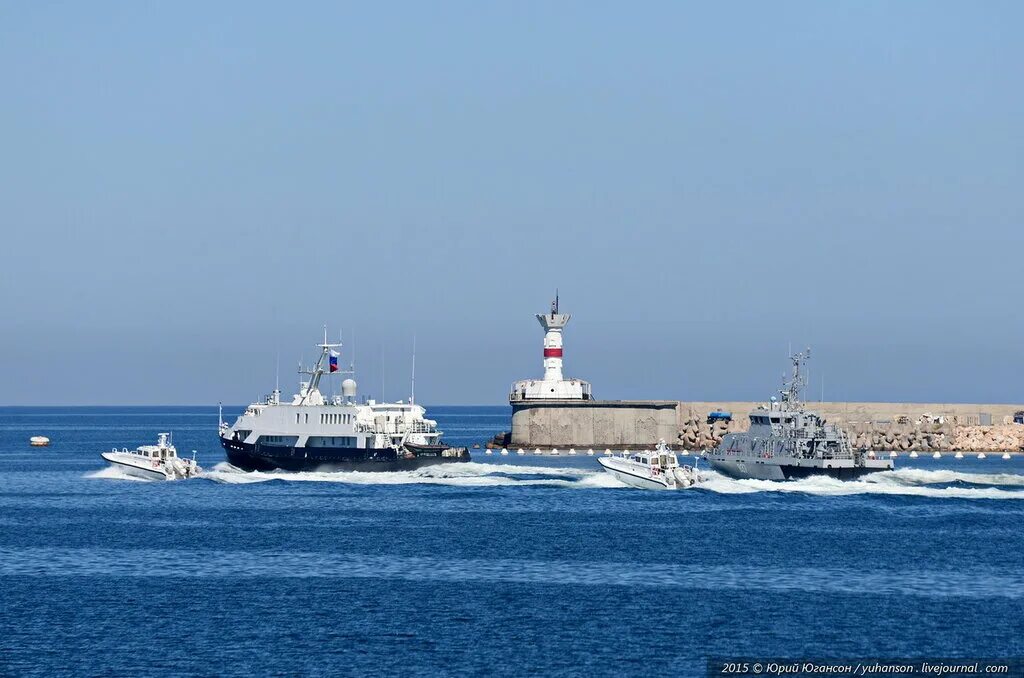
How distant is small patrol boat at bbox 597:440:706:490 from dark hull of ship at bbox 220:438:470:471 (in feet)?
38.2

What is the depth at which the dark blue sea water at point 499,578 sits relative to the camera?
3531 centimetres

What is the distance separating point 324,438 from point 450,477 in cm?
804

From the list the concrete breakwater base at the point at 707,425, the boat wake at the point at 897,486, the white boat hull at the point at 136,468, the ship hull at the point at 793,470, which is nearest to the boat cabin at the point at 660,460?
the boat wake at the point at 897,486

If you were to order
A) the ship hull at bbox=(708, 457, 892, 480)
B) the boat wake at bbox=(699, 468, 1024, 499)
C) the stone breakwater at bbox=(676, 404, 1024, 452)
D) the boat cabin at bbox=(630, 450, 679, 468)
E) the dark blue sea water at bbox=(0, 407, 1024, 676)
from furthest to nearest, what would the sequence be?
the stone breakwater at bbox=(676, 404, 1024, 452)
the boat cabin at bbox=(630, 450, 679, 468)
the ship hull at bbox=(708, 457, 892, 480)
the boat wake at bbox=(699, 468, 1024, 499)
the dark blue sea water at bbox=(0, 407, 1024, 676)

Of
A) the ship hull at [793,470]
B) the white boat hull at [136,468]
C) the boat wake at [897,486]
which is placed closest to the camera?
the boat wake at [897,486]

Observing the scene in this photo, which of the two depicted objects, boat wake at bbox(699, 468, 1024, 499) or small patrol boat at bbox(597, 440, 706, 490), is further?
small patrol boat at bbox(597, 440, 706, 490)

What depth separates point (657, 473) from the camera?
8119 cm

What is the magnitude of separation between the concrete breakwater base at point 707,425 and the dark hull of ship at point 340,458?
28.9m

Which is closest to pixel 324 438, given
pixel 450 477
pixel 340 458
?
pixel 340 458

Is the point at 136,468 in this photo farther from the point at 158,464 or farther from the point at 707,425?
the point at 707,425

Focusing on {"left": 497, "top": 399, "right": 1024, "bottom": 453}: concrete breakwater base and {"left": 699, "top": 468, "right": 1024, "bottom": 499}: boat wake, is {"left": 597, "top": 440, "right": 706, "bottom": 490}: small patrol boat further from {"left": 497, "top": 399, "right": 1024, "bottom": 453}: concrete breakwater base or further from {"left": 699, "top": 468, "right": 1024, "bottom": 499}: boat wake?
{"left": 497, "top": 399, "right": 1024, "bottom": 453}: concrete breakwater base

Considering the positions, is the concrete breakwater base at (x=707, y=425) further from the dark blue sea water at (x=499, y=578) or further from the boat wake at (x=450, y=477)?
the dark blue sea water at (x=499, y=578)

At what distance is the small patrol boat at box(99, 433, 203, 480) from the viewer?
87.8m

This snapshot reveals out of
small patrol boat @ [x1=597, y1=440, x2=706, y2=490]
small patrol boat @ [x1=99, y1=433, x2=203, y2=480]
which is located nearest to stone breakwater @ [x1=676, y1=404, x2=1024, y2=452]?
small patrol boat @ [x1=597, y1=440, x2=706, y2=490]
